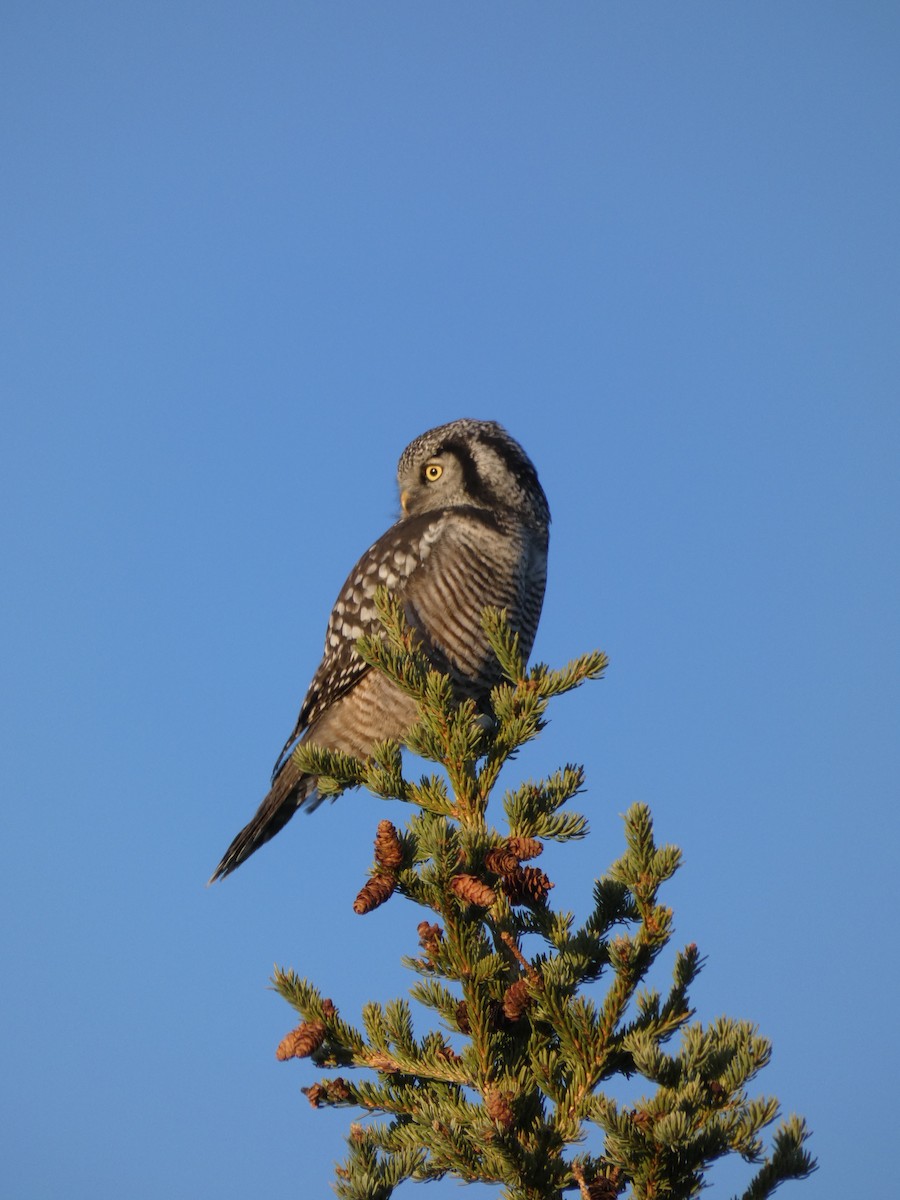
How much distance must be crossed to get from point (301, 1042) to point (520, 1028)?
0.57 m

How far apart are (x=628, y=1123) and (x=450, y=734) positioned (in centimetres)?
116

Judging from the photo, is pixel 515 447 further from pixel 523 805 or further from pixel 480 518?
pixel 523 805

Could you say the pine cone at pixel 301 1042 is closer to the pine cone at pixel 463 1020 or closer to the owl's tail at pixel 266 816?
the pine cone at pixel 463 1020

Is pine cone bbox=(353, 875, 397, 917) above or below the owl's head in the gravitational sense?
below

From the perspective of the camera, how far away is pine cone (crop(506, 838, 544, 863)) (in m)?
2.93

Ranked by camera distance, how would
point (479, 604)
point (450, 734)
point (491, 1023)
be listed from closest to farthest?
point (491, 1023), point (450, 734), point (479, 604)

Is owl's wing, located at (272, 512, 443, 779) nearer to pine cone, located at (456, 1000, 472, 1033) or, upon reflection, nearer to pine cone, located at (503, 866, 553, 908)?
pine cone, located at (503, 866, 553, 908)

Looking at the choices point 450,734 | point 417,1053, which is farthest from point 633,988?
point 450,734

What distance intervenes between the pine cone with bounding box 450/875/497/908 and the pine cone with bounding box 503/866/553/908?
153 mm

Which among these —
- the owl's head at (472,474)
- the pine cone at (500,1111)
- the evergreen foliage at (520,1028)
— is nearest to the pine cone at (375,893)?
the evergreen foliage at (520,1028)

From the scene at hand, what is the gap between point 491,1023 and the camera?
2.74 metres

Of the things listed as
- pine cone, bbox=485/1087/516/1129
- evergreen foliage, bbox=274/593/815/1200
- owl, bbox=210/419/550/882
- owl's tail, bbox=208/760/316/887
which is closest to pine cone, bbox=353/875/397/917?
evergreen foliage, bbox=274/593/815/1200

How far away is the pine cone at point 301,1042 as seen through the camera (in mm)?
2662

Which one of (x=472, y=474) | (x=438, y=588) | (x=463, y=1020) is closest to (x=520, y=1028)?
(x=463, y=1020)
